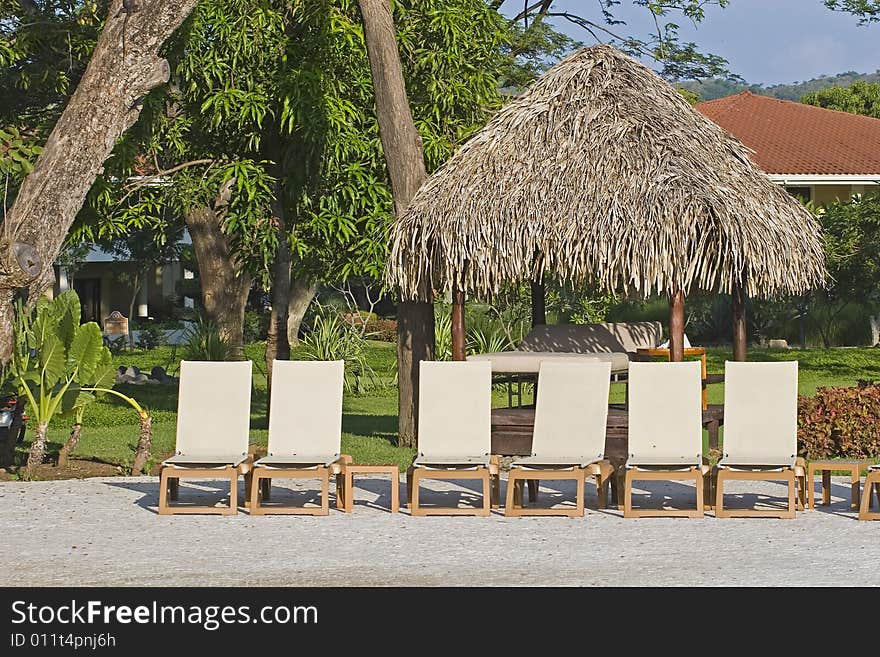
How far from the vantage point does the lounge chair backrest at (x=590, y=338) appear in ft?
54.4

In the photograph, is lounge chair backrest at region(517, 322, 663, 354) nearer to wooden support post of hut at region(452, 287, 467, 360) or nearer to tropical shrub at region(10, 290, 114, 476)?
wooden support post of hut at region(452, 287, 467, 360)

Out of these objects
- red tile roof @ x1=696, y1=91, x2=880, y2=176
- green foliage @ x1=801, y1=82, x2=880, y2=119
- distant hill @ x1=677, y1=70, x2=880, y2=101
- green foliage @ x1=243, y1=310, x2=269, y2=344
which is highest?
distant hill @ x1=677, y1=70, x2=880, y2=101

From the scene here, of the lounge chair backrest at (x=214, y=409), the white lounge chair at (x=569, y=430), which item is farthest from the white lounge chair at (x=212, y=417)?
the white lounge chair at (x=569, y=430)

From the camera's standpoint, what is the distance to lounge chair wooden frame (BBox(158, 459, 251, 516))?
9.97 m

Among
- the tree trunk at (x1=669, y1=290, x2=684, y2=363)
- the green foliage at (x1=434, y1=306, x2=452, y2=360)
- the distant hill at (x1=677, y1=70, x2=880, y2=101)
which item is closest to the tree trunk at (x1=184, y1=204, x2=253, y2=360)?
the green foliage at (x1=434, y1=306, x2=452, y2=360)

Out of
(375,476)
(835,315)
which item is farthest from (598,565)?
(835,315)

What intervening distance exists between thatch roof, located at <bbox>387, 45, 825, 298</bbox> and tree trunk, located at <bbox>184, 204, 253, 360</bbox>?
12.0 m

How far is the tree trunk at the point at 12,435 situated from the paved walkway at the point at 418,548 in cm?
211

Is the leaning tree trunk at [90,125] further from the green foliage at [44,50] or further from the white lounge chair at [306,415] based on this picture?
the white lounge chair at [306,415]

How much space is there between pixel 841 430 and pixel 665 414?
165 inches

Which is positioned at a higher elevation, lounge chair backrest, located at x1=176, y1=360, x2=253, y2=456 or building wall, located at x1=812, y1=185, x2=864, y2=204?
building wall, located at x1=812, y1=185, x2=864, y2=204

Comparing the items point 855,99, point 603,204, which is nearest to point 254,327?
point 603,204

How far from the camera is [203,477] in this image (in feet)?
32.6

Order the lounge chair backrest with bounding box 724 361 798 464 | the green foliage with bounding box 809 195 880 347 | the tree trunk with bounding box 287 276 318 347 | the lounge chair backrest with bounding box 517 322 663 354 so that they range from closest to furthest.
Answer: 1. the lounge chair backrest with bounding box 724 361 798 464
2. the lounge chair backrest with bounding box 517 322 663 354
3. the green foliage with bounding box 809 195 880 347
4. the tree trunk with bounding box 287 276 318 347
